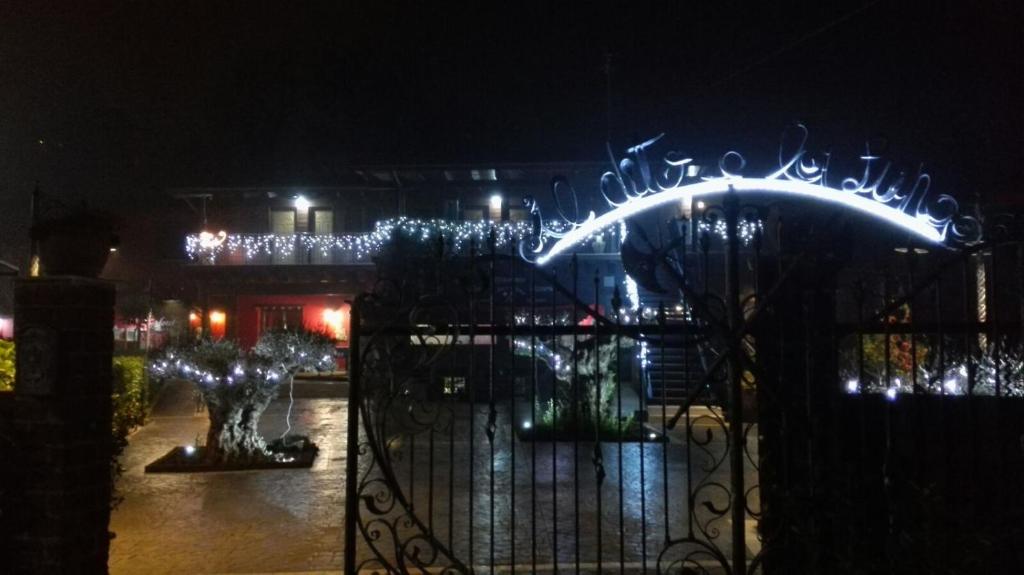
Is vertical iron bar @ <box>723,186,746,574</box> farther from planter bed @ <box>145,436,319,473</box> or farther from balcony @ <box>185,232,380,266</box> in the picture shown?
balcony @ <box>185,232,380,266</box>

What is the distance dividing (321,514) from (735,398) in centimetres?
533

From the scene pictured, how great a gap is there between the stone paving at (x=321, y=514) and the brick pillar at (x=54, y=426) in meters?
1.82

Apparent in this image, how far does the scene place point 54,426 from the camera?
4656 mm

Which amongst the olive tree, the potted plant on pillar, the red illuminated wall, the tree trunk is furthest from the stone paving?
the red illuminated wall

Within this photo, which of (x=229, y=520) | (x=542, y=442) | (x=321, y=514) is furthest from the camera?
(x=542, y=442)

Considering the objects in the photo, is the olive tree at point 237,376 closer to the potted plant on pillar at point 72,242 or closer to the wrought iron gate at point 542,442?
the wrought iron gate at point 542,442

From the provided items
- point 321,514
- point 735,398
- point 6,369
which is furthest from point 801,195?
point 6,369

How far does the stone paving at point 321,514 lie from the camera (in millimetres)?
6686

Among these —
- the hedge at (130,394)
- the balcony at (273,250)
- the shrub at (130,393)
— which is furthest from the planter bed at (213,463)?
the balcony at (273,250)

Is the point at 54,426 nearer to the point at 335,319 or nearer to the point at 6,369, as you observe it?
the point at 6,369

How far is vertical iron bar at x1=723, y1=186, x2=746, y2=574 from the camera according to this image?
14.7 feet

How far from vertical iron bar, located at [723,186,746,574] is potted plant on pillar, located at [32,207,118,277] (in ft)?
13.3

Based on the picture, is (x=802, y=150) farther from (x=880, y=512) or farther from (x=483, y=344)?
(x=483, y=344)

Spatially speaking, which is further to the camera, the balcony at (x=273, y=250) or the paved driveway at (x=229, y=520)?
the balcony at (x=273, y=250)
